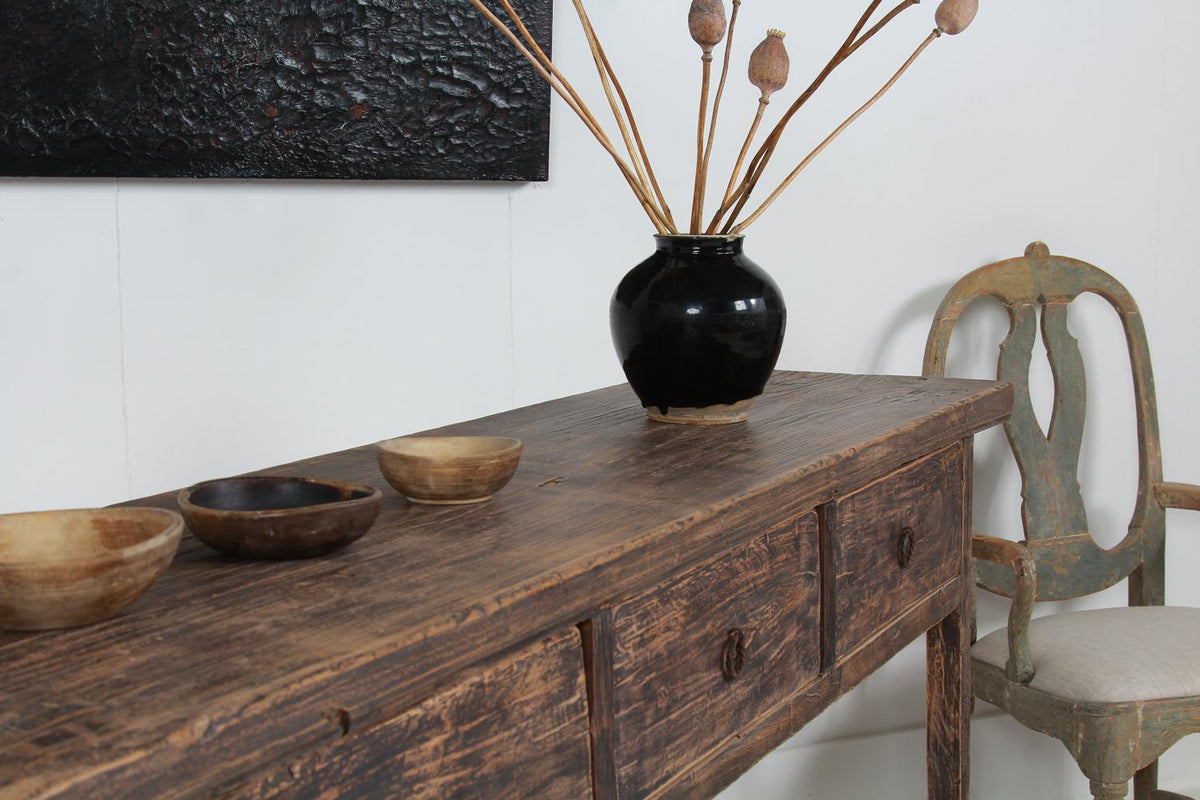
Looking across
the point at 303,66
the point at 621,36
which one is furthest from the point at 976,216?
the point at 303,66

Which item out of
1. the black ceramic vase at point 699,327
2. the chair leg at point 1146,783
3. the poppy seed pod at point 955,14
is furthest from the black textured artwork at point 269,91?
the chair leg at point 1146,783

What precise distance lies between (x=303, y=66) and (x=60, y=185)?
0.36 meters

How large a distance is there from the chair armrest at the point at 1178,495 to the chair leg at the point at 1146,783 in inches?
18.5

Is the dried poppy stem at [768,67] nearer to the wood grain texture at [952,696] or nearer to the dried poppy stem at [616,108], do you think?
the dried poppy stem at [616,108]

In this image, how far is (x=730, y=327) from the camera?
136 centimetres

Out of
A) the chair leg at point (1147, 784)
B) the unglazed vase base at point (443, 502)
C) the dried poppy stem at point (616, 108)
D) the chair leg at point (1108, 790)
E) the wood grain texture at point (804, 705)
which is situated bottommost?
the chair leg at point (1147, 784)

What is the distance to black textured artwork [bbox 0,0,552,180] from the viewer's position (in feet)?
4.95

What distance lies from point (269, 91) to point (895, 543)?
1013mm

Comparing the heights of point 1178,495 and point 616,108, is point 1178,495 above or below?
below

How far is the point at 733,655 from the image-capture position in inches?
43.6

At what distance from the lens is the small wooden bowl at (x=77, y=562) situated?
2.27 ft

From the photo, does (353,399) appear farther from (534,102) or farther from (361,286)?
(534,102)

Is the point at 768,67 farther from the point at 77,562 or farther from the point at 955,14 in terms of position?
the point at 77,562

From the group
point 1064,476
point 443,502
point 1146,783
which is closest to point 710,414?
point 443,502
